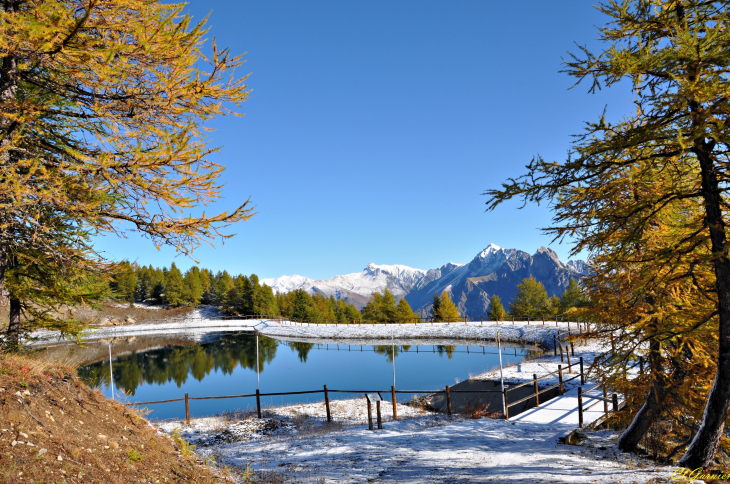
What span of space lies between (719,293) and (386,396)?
19.0 m

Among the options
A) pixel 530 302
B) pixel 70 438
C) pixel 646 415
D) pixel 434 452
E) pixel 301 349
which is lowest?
pixel 301 349

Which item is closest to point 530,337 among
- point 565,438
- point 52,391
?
point 565,438

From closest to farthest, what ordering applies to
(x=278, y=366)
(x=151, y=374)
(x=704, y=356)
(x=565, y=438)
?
1. (x=704, y=356)
2. (x=565, y=438)
3. (x=151, y=374)
4. (x=278, y=366)

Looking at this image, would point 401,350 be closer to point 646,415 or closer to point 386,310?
point 386,310

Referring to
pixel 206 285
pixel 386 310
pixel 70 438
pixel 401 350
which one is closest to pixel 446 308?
pixel 386 310

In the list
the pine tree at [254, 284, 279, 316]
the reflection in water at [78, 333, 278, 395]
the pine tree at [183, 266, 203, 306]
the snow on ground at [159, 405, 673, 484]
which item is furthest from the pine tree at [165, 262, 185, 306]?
the snow on ground at [159, 405, 673, 484]

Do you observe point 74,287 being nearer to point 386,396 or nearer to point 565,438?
point 565,438

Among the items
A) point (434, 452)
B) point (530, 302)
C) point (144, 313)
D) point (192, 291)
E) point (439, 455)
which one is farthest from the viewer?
point (192, 291)

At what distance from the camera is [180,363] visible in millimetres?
35688

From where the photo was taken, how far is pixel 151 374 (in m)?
30.8

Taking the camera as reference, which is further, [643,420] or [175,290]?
[175,290]

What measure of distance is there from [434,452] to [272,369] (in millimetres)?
28854

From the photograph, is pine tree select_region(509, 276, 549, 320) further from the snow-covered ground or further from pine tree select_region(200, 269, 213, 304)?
pine tree select_region(200, 269, 213, 304)

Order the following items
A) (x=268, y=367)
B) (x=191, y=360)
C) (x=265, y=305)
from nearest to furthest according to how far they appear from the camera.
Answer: (x=268, y=367), (x=191, y=360), (x=265, y=305)
